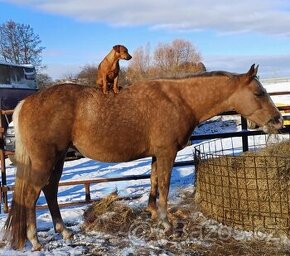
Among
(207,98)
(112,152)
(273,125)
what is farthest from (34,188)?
(273,125)

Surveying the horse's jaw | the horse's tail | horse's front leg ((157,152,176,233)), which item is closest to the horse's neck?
the horse's jaw

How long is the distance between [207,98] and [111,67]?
121 cm

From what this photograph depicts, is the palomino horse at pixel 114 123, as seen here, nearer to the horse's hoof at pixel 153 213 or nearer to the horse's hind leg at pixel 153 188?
the horse's hoof at pixel 153 213

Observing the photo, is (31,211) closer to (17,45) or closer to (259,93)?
(259,93)

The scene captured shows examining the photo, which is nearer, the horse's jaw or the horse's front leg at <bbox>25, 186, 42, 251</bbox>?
the horse's front leg at <bbox>25, 186, 42, 251</bbox>

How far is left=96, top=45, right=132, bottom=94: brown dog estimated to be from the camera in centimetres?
480

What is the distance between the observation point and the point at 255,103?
4984 millimetres

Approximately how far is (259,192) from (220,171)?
23.1 inches

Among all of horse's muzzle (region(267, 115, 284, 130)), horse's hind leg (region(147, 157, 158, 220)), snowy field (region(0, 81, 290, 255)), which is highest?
horse's muzzle (region(267, 115, 284, 130))

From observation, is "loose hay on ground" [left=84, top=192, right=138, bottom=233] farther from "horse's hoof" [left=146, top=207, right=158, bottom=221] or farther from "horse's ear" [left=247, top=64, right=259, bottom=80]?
"horse's ear" [left=247, top=64, right=259, bottom=80]

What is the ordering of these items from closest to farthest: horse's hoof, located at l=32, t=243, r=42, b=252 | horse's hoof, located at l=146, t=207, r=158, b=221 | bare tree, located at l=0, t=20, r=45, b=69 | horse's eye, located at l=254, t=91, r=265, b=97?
horse's hoof, located at l=32, t=243, r=42, b=252 → horse's eye, located at l=254, t=91, r=265, b=97 → horse's hoof, located at l=146, t=207, r=158, b=221 → bare tree, located at l=0, t=20, r=45, b=69

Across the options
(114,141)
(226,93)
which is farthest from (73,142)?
(226,93)

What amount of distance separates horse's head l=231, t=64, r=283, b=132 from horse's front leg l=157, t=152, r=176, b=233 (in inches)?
41.7

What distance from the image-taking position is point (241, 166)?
5.13 metres
